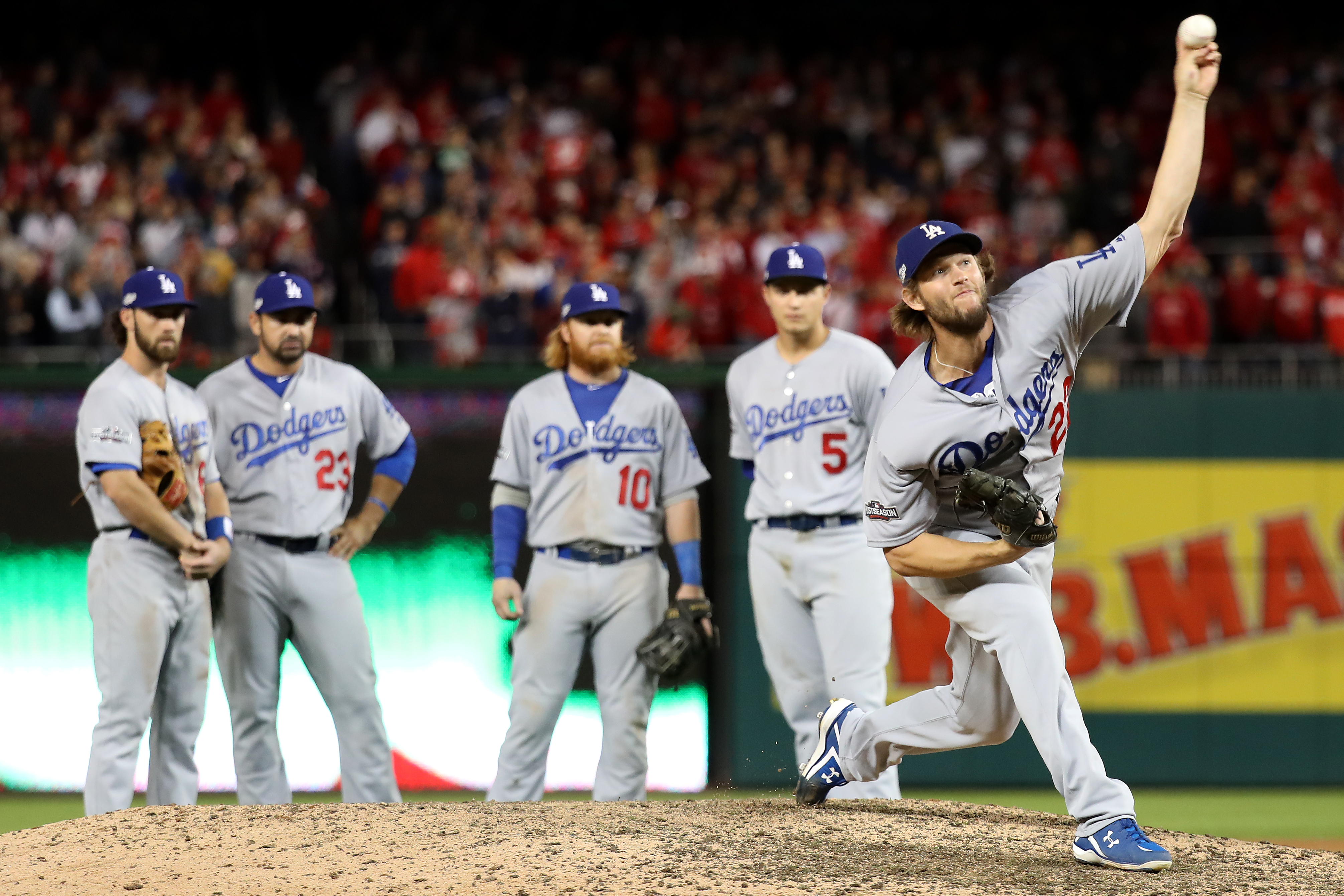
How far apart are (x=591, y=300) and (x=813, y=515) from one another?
1.28 meters

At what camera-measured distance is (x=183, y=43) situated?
15656 millimetres

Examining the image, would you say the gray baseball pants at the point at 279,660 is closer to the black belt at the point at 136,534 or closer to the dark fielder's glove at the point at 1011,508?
the black belt at the point at 136,534

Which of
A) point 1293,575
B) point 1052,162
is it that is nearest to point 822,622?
point 1293,575

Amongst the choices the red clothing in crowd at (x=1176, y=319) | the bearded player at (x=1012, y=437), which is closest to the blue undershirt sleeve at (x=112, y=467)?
the bearded player at (x=1012, y=437)

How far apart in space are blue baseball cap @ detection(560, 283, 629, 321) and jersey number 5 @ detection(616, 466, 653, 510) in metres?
0.66

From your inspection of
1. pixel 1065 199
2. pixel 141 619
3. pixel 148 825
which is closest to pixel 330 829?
pixel 148 825

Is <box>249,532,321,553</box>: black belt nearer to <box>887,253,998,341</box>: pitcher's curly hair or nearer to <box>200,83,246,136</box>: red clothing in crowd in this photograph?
<box>887,253,998,341</box>: pitcher's curly hair

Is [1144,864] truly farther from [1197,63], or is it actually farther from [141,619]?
[141,619]

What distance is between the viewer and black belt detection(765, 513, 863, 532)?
586cm

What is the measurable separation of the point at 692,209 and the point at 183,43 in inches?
260

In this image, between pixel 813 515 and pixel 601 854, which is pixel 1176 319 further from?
pixel 601 854

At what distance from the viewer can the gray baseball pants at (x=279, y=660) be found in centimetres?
591

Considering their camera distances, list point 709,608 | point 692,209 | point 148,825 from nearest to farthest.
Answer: point 148,825
point 709,608
point 692,209

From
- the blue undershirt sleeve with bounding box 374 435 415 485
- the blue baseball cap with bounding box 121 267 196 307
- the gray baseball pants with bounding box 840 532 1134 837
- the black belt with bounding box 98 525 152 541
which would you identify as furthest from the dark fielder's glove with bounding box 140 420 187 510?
the gray baseball pants with bounding box 840 532 1134 837
